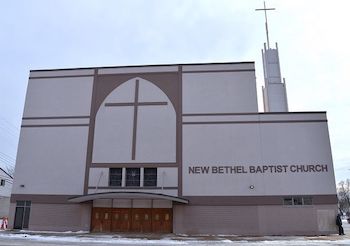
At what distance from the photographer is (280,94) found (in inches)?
1442

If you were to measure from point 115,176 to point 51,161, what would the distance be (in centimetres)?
604

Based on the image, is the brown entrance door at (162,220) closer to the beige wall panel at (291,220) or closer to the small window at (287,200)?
the beige wall panel at (291,220)

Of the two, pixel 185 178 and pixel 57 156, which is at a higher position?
pixel 57 156

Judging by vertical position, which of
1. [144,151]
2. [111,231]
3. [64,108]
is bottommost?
[111,231]

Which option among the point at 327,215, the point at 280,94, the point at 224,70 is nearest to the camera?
the point at 327,215

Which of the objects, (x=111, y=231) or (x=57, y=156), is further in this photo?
(x=57, y=156)

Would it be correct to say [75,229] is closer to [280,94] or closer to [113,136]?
[113,136]

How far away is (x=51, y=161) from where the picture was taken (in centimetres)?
3219

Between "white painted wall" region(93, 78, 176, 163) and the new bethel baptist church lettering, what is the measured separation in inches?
102

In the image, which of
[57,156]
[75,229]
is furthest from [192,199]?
[57,156]

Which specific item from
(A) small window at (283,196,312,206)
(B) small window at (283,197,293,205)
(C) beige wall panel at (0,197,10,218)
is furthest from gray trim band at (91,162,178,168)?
(C) beige wall panel at (0,197,10,218)

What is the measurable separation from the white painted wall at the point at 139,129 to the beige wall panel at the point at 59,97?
2097mm

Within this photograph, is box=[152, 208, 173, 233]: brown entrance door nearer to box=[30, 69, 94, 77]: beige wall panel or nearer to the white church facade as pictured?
the white church facade

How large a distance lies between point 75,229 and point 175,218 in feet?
27.8
